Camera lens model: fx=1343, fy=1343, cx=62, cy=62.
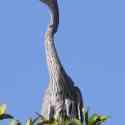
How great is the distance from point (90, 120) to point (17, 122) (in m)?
2.07

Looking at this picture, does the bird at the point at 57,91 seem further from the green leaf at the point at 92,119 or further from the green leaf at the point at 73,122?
the green leaf at the point at 73,122

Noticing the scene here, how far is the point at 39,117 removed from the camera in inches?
1473

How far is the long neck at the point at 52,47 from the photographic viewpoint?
38.9m

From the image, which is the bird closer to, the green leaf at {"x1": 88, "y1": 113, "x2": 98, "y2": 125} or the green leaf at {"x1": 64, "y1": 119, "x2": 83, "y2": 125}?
the green leaf at {"x1": 88, "y1": 113, "x2": 98, "y2": 125}

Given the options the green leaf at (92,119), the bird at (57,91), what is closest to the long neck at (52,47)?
the bird at (57,91)

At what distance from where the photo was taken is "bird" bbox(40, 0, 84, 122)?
38062 millimetres

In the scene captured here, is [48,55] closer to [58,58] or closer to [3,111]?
[58,58]

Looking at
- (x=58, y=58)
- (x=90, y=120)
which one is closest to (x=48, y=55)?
(x=58, y=58)

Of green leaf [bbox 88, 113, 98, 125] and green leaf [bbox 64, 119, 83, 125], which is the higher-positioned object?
green leaf [bbox 88, 113, 98, 125]

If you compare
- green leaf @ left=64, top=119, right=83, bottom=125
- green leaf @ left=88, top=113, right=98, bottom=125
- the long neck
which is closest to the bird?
the long neck

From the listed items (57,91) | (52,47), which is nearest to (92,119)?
(57,91)

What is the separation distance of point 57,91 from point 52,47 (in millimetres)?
1533

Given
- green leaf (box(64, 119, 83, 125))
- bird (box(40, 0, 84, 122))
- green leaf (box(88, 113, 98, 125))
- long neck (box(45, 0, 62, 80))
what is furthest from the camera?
long neck (box(45, 0, 62, 80))

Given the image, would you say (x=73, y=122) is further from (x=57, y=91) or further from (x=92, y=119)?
(x=57, y=91)
